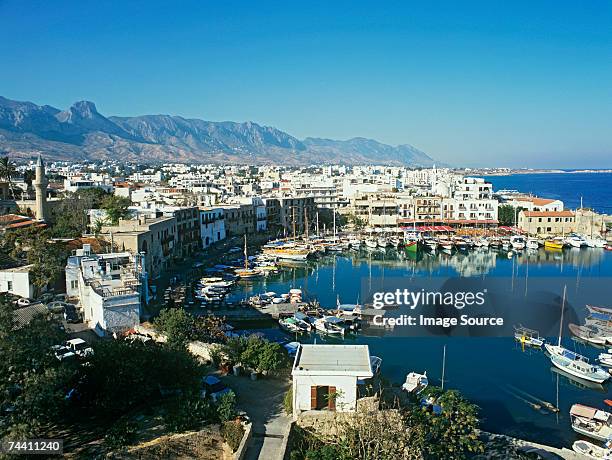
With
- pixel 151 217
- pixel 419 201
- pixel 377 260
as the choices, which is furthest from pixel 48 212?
pixel 419 201

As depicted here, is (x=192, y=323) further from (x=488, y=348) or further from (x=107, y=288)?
(x=488, y=348)

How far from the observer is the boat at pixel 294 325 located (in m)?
19.6

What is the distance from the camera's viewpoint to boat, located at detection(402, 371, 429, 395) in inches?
559

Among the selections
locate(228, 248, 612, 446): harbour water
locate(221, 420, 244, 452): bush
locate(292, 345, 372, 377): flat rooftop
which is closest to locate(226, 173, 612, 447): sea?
locate(228, 248, 612, 446): harbour water

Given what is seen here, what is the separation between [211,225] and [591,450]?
28.6 meters

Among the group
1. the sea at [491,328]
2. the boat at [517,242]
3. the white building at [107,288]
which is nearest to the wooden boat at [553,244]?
the sea at [491,328]

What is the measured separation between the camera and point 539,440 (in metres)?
12.2

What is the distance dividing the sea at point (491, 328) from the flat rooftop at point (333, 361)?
4.93 meters

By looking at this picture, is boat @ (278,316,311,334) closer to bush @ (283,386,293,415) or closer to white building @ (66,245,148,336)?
white building @ (66,245,148,336)

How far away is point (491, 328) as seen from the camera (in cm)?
2048

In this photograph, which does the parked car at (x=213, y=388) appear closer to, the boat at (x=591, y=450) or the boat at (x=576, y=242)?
the boat at (x=591, y=450)

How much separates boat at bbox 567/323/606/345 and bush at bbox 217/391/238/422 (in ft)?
46.9

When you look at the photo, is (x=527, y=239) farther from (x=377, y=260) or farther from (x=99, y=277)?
(x=99, y=277)

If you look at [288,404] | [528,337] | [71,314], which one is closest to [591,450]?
[288,404]
